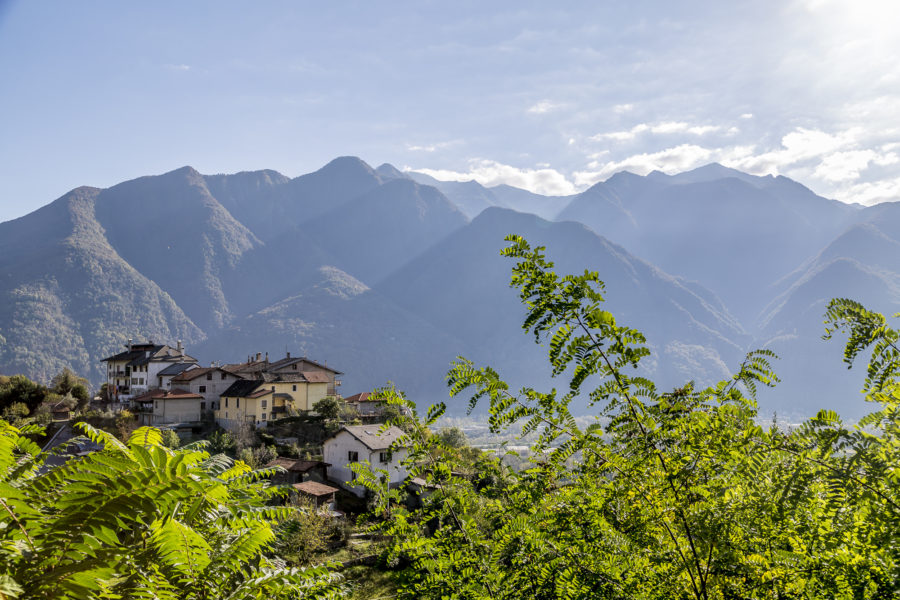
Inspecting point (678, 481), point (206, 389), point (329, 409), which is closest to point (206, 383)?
point (206, 389)

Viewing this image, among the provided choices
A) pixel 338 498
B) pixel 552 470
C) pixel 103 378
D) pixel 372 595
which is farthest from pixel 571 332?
pixel 103 378

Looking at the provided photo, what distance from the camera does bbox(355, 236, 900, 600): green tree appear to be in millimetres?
3305

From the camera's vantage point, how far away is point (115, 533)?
2.20 m

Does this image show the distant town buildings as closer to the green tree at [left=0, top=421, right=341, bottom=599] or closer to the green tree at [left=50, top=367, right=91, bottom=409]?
the green tree at [left=50, top=367, right=91, bottom=409]

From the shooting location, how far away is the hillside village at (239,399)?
52281 millimetres

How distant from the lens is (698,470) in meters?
3.71

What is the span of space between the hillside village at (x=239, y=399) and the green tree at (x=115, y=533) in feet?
160

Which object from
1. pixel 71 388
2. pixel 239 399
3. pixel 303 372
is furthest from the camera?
pixel 303 372

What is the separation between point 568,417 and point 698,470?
0.97 metres

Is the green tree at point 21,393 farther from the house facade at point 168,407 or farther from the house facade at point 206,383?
the house facade at point 206,383

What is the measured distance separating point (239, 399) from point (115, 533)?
6833 cm

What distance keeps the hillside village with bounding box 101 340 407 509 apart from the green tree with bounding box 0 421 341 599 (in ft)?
160

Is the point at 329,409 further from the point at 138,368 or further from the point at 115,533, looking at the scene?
the point at 115,533

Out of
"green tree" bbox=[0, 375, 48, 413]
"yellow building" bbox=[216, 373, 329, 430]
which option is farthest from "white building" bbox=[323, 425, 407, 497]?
"green tree" bbox=[0, 375, 48, 413]
